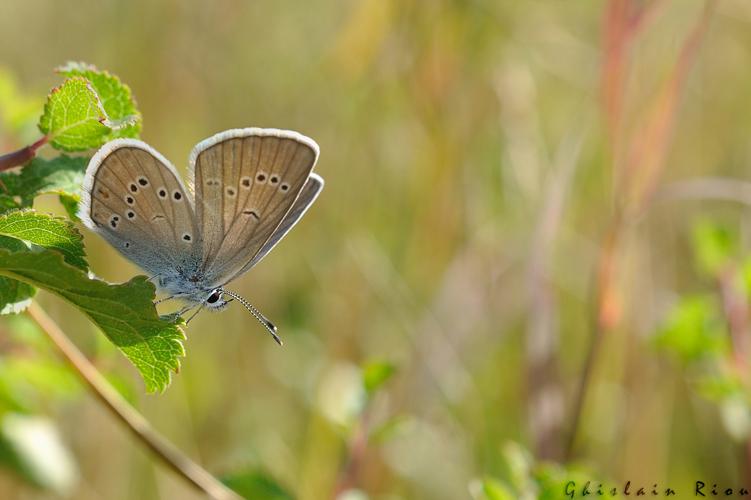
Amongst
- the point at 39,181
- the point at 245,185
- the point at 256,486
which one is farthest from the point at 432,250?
the point at 39,181

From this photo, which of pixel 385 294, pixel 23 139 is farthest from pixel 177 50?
pixel 23 139

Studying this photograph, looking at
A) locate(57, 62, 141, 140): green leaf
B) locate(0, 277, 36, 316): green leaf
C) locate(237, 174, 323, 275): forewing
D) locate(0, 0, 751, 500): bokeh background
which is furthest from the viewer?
locate(0, 0, 751, 500): bokeh background

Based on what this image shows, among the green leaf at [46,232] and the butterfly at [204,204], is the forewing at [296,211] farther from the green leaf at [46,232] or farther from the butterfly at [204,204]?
the green leaf at [46,232]

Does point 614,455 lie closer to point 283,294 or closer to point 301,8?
point 283,294

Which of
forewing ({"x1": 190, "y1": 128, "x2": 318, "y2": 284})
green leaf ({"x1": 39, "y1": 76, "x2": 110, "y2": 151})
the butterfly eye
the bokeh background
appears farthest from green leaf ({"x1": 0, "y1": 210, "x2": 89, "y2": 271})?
the bokeh background

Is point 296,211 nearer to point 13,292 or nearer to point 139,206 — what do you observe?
point 139,206

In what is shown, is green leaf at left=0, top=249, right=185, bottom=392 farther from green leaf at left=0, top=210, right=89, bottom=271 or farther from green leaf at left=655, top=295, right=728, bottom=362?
green leaf at left=655, top=295, right=728, bottom=362

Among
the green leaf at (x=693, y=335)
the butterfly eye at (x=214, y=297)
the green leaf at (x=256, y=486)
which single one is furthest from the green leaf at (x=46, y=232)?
the green leaf at (x=693, y=335)
